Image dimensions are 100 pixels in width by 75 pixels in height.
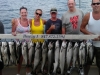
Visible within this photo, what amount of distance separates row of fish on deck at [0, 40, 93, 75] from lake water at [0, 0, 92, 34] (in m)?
1.89

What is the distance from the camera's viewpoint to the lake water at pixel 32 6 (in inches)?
274

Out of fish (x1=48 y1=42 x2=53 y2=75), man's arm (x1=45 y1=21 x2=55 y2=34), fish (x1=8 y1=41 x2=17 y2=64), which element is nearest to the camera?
fish (x1=48 y1=42 x2=53 y2=75)

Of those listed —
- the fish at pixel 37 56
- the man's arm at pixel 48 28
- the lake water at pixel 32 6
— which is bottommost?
the fish at pixel 37 56

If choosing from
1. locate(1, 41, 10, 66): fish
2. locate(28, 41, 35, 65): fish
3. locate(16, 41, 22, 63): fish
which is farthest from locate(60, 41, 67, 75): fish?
locate(1, 41, 10, 66): fish

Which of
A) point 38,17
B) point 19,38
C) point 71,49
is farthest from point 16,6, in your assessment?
point 71,49

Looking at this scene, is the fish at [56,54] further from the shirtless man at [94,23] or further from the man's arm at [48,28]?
the shirtless man at [94,23]

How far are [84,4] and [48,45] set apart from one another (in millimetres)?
A: 2307

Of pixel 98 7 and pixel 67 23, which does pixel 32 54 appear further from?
pixel 98 7

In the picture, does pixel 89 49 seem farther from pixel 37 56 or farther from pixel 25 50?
pixel 25 50

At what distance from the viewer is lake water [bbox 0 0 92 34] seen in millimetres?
Result: 6949

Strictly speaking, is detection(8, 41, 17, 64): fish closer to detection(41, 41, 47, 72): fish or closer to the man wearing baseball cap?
detection(41, 41, 47, 72): fish

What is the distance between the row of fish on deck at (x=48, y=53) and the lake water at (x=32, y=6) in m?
1.89

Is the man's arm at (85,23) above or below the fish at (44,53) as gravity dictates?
above

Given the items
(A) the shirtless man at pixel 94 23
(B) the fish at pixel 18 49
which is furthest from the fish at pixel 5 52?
(A) the shirtless man at pixel 94 23
